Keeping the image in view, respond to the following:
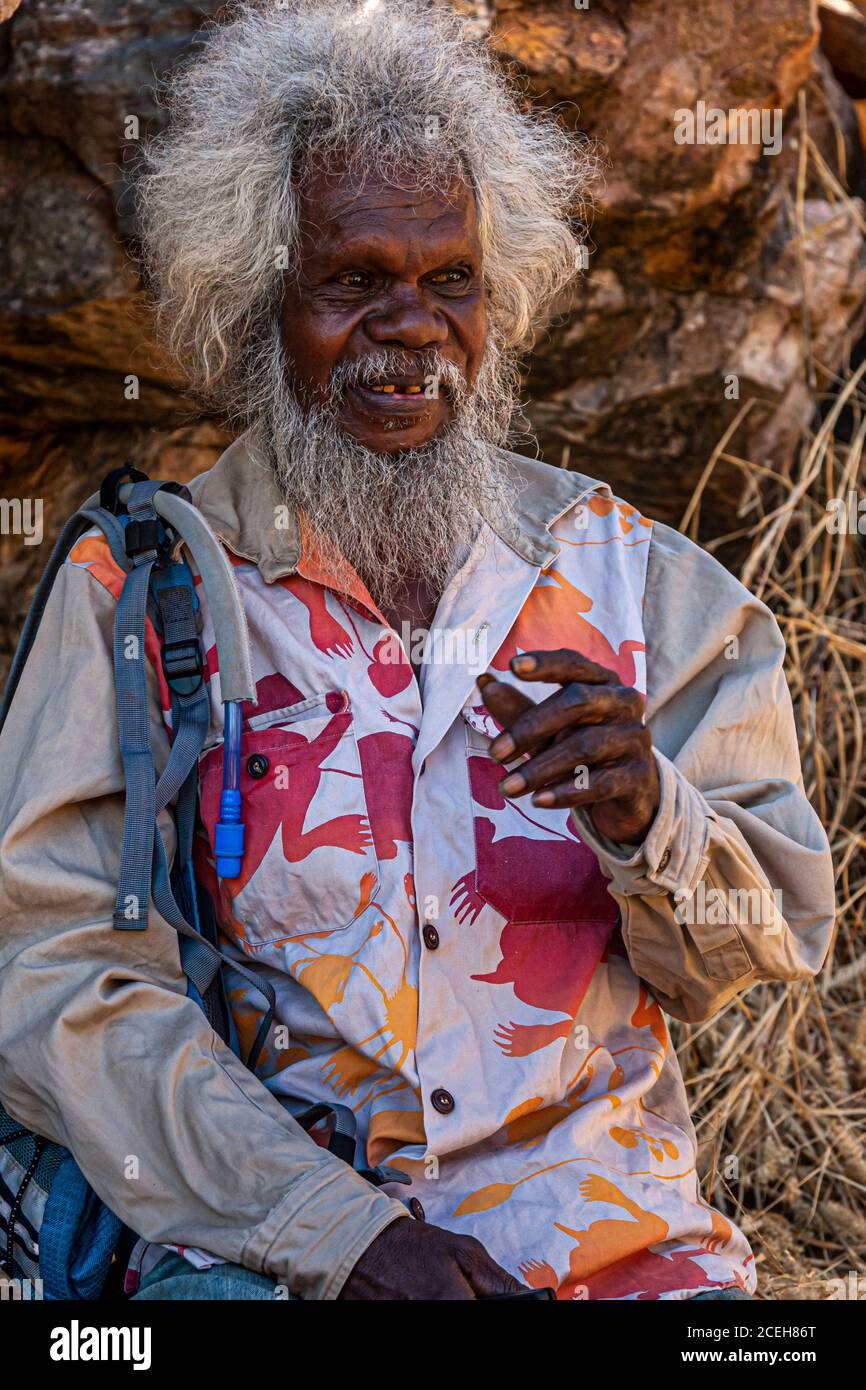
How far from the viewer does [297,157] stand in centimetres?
259

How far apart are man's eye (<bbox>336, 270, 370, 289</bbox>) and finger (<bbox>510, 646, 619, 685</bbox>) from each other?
90 cm

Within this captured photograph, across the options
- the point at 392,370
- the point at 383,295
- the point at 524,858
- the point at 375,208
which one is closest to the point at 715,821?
the point at 524,858

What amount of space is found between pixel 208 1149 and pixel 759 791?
100 centimetres

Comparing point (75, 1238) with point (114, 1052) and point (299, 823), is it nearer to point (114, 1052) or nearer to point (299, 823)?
point (114, 1052)

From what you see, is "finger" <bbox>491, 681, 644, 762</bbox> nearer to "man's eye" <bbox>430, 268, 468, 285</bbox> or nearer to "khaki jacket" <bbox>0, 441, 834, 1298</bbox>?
"khaki jacket" <bbox>0, 441, 834, 1298</bbox>

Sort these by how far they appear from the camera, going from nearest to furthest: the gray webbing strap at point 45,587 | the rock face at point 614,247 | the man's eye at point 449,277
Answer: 1. the gray webbing strap at point 45,587
2. the man's eye at point 449,277
3. the rock face at point 614,247

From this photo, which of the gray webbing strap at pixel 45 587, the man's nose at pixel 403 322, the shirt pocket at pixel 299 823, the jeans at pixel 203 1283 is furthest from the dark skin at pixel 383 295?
the jeans at pixel 203 1283

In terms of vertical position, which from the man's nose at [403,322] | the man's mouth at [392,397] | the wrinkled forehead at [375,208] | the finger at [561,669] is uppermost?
the wrinkled forehead at [375,208]

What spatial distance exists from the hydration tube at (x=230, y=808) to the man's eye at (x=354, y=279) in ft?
2.44

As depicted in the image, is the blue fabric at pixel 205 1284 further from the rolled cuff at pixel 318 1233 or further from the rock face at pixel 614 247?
the rock face at pixel 614 247

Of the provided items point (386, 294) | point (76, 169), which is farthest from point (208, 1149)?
point (76, 169)

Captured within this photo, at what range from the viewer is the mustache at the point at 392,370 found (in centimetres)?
255

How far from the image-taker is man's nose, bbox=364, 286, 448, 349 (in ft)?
8.31

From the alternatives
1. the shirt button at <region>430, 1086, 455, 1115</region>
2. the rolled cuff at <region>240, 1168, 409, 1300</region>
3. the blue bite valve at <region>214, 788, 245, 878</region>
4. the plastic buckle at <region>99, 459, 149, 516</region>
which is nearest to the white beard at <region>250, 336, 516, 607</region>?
the plastic buckle at <region>99, 459, 149, 516</region>
